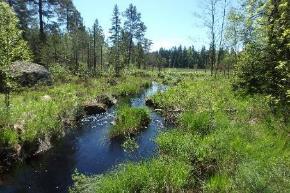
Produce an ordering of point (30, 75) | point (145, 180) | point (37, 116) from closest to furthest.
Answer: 1. point (145, 180)
2. point (37, 116)
3. point (30, 75)

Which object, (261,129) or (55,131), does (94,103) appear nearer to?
(55,131)

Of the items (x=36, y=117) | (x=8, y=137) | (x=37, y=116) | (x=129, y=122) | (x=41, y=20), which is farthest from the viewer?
(x=41, y=20)

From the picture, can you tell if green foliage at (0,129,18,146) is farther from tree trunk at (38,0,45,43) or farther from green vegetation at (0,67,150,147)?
tree trunk at (38,0,45,43)

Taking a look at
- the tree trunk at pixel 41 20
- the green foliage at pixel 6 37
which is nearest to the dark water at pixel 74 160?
the green foliage at pixel 6 37

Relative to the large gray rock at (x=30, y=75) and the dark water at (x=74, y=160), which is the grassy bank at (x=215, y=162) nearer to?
the dark water at (x=74, y=160)

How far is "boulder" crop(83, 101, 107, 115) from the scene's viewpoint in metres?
24.9

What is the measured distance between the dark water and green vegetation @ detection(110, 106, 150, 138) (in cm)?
50

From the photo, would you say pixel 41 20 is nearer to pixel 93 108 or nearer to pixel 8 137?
pixel 93 108

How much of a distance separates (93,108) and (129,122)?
7052mm

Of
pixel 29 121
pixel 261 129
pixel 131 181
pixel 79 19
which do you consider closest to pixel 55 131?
pixel 29 121

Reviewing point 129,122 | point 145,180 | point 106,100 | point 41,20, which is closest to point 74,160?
point 129,122

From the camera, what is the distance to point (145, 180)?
9781 millimetres

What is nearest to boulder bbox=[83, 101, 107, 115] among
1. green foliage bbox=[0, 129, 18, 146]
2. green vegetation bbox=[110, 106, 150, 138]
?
green vegetation bbox=[110, 106, 150, 138]

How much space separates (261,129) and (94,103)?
1533 centimetres
